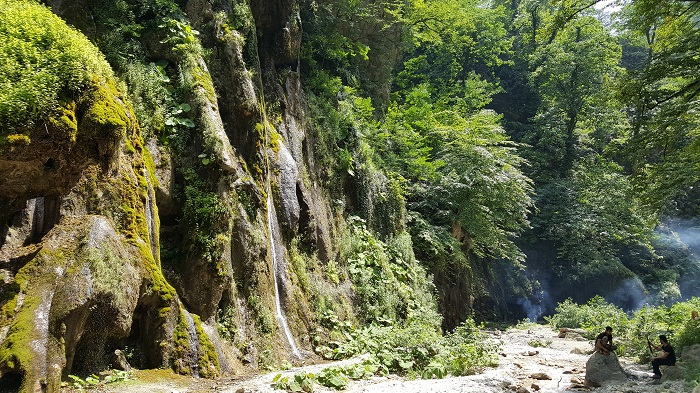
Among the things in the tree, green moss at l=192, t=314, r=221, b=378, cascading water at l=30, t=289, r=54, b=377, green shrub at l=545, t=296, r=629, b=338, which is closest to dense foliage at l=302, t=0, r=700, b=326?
the tree

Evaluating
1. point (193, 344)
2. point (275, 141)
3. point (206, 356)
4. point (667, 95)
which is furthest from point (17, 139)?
point (667, 95)

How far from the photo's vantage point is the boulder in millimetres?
8992

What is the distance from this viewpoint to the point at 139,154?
24.5 ft

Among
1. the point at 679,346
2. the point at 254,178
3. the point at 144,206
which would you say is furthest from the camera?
the point at 679,346

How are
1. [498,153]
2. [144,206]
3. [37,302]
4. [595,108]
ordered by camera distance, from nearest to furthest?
[37,302], [144,206], [498,153], [595,108]

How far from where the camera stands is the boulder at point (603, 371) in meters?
8.99

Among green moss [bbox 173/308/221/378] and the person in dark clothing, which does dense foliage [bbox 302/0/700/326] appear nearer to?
the person in dark clothing

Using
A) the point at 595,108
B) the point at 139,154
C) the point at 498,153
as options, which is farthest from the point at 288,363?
the point at 595,108

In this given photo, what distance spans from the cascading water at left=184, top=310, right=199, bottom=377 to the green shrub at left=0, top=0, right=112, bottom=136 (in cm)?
352

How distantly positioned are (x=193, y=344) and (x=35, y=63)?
428 cm

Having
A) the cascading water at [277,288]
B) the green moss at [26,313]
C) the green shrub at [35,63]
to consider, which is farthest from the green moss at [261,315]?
the green shrub at [35,63]

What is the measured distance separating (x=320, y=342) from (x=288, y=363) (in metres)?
2.05

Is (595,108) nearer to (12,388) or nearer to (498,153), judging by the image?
(498,153)

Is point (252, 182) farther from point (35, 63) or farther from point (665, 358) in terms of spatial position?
point (665, 358)
